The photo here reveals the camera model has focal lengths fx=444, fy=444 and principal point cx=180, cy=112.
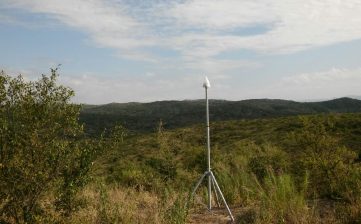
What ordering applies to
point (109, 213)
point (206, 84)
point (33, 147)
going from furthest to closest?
point (206, 84), point (109, 213), point (33, 147)

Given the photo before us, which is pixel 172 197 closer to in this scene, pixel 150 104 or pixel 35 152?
pixel 35 152

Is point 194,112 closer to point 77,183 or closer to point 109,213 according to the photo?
point 109,213

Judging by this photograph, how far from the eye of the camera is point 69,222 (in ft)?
20.2

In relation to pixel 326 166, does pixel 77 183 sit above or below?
above

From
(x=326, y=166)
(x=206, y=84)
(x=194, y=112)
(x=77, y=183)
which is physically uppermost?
(x=206, y=84)

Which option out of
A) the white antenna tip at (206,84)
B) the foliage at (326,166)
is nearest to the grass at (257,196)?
the foliage at (326,166)

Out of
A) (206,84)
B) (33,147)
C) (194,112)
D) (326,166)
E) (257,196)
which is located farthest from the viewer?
(194,112)

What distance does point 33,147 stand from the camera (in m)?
5.91

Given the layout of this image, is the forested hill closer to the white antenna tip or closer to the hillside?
the hillside

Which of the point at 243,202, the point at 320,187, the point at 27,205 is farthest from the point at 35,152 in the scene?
the point at 320,187

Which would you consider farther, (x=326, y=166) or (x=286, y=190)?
(x=326, y=166)

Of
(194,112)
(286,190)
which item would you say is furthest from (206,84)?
(194,112)

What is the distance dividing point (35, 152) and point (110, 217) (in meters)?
1.62

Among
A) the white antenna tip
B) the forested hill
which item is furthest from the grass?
the forested hill
